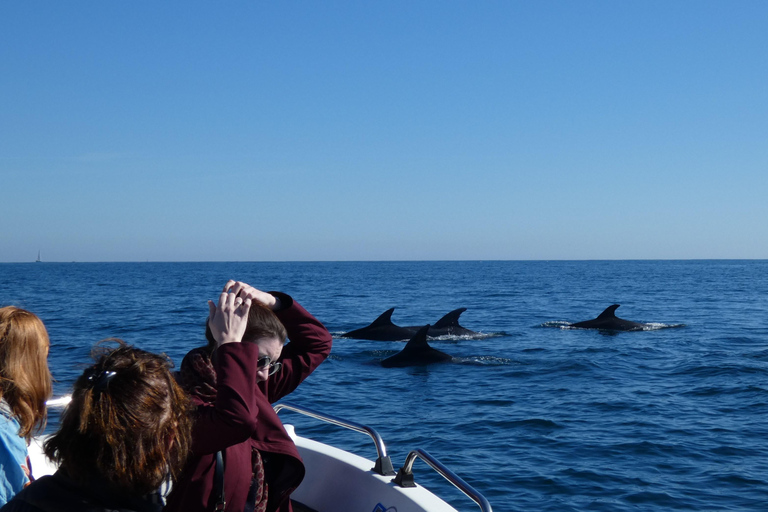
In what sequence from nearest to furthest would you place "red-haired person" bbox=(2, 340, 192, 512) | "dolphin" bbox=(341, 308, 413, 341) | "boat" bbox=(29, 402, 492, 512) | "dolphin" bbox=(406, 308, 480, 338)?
"red-haired person" bbox=(2, 340, 192, 512) → "boat" bbox=(29, 402, 492, 512) → "dolphin" bbox=(341, 308, 413, 341) → "dolphin" bbox=(406, 308, 480, 338)

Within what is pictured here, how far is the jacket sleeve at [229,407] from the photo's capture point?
2373 millimetres

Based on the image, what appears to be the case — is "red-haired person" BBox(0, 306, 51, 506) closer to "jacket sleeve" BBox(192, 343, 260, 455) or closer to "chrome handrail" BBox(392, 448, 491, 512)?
"jacket sleeve" BBox(192, 343, 260, 455)

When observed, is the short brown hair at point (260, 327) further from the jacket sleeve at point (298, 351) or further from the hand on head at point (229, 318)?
the jacket sleeve at point (298, 351)

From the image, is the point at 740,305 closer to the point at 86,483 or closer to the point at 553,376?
the point at 553,376

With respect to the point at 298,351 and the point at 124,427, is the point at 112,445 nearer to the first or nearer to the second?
the point at 124,427

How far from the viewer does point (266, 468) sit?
2.92 metres

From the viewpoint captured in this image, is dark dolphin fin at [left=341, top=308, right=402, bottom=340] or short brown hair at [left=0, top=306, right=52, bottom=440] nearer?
short brown hair at [left=0, top=306, right=52, bottom=440]

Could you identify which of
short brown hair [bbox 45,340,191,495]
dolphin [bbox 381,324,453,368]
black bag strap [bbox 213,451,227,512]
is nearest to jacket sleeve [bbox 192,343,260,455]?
black bag strap [bbox 213,451,227,512]

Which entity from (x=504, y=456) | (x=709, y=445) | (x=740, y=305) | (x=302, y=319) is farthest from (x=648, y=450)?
(x=740, y=305)

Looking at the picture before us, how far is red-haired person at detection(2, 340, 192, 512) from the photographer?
1.79 m

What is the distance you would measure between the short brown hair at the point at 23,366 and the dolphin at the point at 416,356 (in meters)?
14.2

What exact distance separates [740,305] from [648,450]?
111 ft

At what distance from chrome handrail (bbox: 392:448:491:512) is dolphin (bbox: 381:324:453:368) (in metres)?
12.6

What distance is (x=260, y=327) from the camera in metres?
2.75
